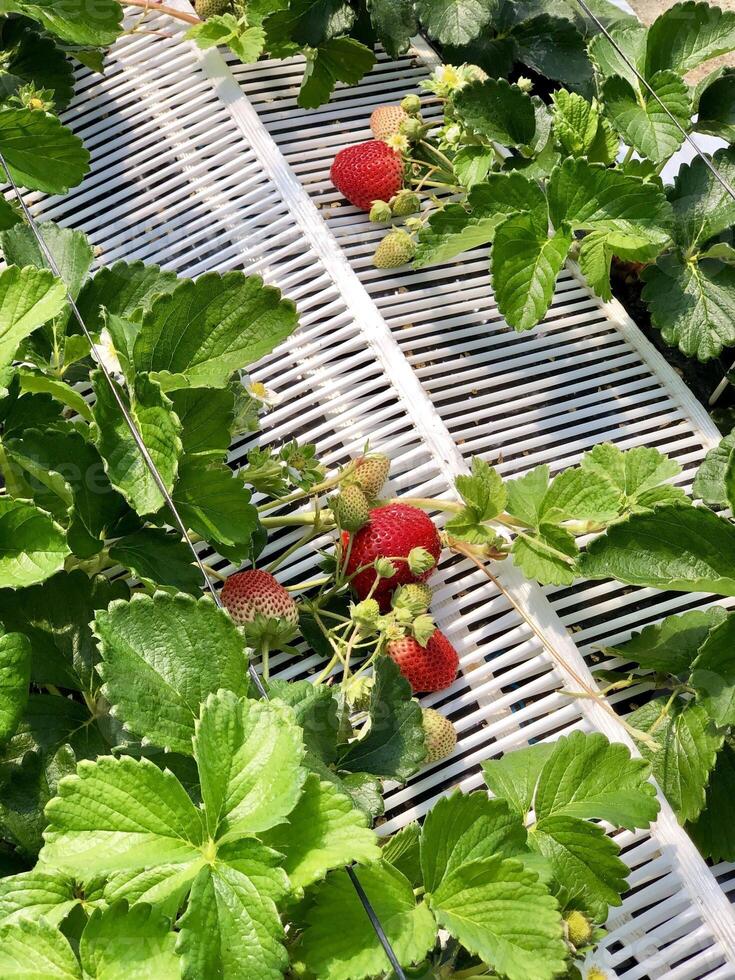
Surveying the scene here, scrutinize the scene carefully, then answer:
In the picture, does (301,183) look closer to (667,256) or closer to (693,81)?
(667,256)

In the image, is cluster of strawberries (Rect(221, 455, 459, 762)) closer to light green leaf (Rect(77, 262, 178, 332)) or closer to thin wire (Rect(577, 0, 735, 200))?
light green leaf (Rect(77, 262, 178, 332))

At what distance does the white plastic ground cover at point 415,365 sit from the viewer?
0.84m

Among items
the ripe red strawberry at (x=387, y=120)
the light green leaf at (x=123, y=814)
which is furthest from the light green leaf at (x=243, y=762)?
the ripe red strawberry at (x=387, y=120)

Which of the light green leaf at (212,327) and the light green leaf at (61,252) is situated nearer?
the light green leaf at (212,327)

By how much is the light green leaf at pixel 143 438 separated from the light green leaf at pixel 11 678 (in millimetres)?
122

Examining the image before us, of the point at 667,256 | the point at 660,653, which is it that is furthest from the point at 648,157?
the point at 660,653

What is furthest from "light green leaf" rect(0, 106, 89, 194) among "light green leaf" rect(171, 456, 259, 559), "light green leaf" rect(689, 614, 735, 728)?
"light green leaf" rect(689, 614, 735, 728)

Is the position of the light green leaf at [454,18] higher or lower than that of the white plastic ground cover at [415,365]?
higher

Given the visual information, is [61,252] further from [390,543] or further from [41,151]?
[390,543]

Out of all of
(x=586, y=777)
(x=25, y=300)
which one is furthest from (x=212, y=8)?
(x=586, y=777)

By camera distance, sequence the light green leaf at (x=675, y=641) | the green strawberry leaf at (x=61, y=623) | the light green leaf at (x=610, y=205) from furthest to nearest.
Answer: the light green leaf at (x=610, y=205), the light green leaf at (x=675, y=641), the green strawberry leaf at (x=61, y=623)

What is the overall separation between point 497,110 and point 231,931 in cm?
87

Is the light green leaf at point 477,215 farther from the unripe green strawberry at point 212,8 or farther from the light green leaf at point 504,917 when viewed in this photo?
the light green leaf at point 504,917

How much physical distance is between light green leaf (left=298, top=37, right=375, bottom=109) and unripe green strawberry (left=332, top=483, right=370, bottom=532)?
0.54 metres
